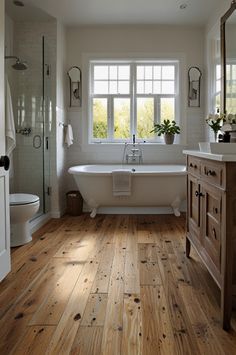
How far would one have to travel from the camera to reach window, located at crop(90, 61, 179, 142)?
5062 millimetres

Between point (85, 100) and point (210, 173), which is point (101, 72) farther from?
point (210, 173)

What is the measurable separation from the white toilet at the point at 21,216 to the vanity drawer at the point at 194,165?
157 cm

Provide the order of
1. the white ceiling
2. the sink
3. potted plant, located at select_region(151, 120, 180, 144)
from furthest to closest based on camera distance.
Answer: potted plant, located at select_region(151, 120, 180, 144) → the white ceiling → the sink

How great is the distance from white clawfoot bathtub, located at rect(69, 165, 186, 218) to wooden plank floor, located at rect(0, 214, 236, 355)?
98 centimetres

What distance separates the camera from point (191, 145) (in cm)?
494

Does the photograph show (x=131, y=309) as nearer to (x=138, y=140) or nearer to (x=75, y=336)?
(x=75, y=336)

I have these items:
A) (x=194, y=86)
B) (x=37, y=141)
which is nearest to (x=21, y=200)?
(x=37, y=141)

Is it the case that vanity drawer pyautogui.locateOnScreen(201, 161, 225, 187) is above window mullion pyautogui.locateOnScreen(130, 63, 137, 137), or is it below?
below

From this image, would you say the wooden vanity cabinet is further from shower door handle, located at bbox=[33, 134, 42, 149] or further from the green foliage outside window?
the green foliage outside window

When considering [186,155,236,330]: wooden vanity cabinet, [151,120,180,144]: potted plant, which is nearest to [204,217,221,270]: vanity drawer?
[186,155,236,330]: wooden vanity cabinet

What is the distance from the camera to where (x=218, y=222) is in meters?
1.78

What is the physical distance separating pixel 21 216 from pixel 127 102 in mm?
2835

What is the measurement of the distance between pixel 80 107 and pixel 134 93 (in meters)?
0.91

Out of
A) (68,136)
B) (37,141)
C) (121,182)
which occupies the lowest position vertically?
(121,182)
